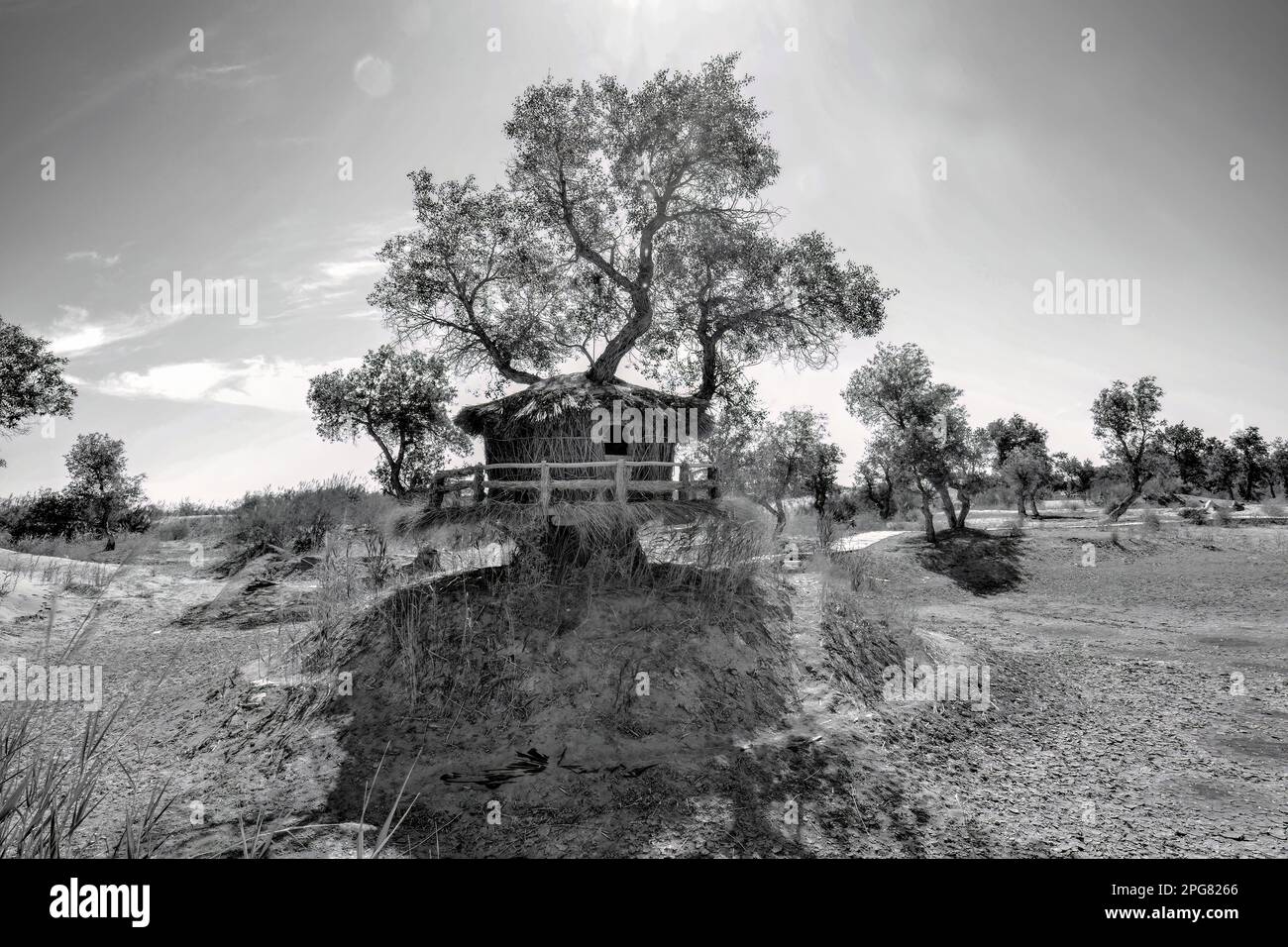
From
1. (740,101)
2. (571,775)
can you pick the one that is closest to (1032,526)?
(740,101)

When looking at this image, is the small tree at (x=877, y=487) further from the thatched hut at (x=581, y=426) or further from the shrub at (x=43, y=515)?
the shrub at (x=43, y=515)

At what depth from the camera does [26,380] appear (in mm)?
26094

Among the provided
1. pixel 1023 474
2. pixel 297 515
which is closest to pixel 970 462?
pixel 1023 474

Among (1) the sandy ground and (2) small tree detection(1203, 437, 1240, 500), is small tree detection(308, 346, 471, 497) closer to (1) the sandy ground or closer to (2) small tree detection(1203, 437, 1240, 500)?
(1) the sandy ground

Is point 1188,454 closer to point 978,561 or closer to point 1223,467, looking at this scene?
point 1223,467

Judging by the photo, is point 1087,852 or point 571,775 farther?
point 571,775

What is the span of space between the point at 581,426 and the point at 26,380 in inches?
1160

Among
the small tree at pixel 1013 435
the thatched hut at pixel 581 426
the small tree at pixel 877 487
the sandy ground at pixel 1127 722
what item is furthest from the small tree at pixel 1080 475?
the thatched hut at pixel 581 426

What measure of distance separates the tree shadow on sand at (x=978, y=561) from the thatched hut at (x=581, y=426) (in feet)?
53.2

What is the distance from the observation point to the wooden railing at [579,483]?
35.2 ft

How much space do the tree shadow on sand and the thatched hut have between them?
638 inches
